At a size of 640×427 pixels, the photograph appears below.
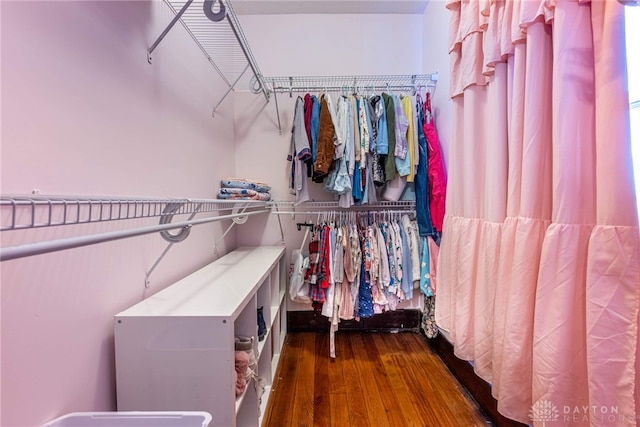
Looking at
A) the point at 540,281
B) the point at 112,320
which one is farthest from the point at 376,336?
the point at 112,320

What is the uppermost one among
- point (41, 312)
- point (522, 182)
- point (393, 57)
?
point (393, 57)

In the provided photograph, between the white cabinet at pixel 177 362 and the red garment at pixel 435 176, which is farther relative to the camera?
the red garment at pixel 435 176

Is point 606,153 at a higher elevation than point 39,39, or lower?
lower

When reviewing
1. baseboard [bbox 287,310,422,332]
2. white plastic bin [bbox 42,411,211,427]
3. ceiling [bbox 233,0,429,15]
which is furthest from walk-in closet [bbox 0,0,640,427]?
ceiling [bbox 233,0,429,15]

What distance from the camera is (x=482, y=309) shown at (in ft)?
3.76

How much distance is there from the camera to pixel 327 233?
202 cm

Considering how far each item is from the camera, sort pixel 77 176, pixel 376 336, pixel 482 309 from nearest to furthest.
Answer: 1. pixel 77 176
2. pixel 482 309
3. pixel 376 336

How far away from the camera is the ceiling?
7.36 feet

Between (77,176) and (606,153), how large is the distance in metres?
1.47

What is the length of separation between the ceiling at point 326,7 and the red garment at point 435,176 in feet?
3.60

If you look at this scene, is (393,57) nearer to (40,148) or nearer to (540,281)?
(540,281)

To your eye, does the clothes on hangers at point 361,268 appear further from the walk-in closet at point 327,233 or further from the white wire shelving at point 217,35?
the white wire shelving at point 217,35

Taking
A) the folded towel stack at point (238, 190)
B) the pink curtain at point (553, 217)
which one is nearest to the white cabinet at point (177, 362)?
the pink curtain at point (553, 217)

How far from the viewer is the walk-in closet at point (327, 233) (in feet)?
2.27
